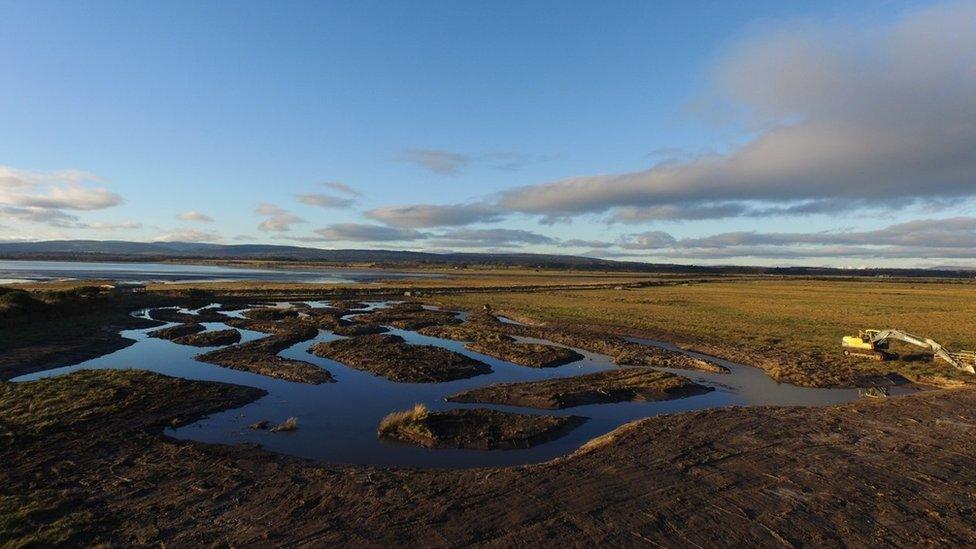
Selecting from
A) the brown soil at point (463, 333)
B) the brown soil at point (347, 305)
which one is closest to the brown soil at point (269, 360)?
the brown soil at point (463, 333)

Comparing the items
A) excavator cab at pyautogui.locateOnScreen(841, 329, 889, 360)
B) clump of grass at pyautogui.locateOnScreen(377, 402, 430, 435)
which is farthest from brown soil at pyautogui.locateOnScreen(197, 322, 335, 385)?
excavator cab at pyautogui.locateOnScreen(841, 329, 889, 360)

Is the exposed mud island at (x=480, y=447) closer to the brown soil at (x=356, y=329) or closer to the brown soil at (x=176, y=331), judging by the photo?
the brown soil at (x=176, y=331)

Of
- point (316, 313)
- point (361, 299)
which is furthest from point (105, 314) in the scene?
point (361, 299)

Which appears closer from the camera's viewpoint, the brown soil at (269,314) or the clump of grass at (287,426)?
the clump of grass at (287,426)

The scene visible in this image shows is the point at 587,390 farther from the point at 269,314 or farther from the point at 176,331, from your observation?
the point at 269,314

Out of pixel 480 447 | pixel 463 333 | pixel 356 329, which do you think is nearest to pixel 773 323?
pixel 463 333

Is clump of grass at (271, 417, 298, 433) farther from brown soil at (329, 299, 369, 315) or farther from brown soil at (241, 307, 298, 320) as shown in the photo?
brown soil at (329, 299, 369, 315)

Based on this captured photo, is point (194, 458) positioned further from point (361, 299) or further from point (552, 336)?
point (361, 299)
